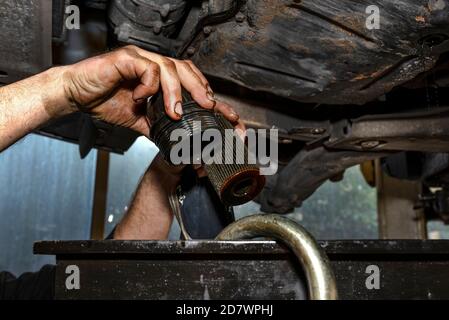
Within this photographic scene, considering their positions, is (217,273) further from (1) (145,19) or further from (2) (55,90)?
(1) (145,19)

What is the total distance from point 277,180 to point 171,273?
4.57 feet

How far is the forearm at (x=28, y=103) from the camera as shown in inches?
33.2

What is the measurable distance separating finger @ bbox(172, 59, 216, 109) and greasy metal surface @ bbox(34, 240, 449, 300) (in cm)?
24

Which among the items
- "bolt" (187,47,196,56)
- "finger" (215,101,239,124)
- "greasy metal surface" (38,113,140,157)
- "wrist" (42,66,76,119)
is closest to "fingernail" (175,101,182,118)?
"finger" (215,101,239,124)

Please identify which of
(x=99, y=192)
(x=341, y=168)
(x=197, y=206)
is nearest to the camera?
(x=197, y=206)

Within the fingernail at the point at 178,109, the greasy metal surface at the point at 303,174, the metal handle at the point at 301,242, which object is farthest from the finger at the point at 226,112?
the greasy metal surface at the point at 303,174

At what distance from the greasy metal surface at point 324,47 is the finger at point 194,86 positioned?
0.32 meters

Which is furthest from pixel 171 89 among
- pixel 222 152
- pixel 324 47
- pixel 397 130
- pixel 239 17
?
pixel 397 130

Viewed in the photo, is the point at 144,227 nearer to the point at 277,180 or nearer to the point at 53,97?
the point at 53,97

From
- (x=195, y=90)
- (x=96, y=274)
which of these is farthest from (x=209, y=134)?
(x=96, y=274)

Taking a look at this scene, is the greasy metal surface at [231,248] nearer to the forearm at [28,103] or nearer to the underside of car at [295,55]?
the forearm at [28,103]

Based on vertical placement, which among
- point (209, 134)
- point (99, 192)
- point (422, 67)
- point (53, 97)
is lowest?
point (209, 134)
